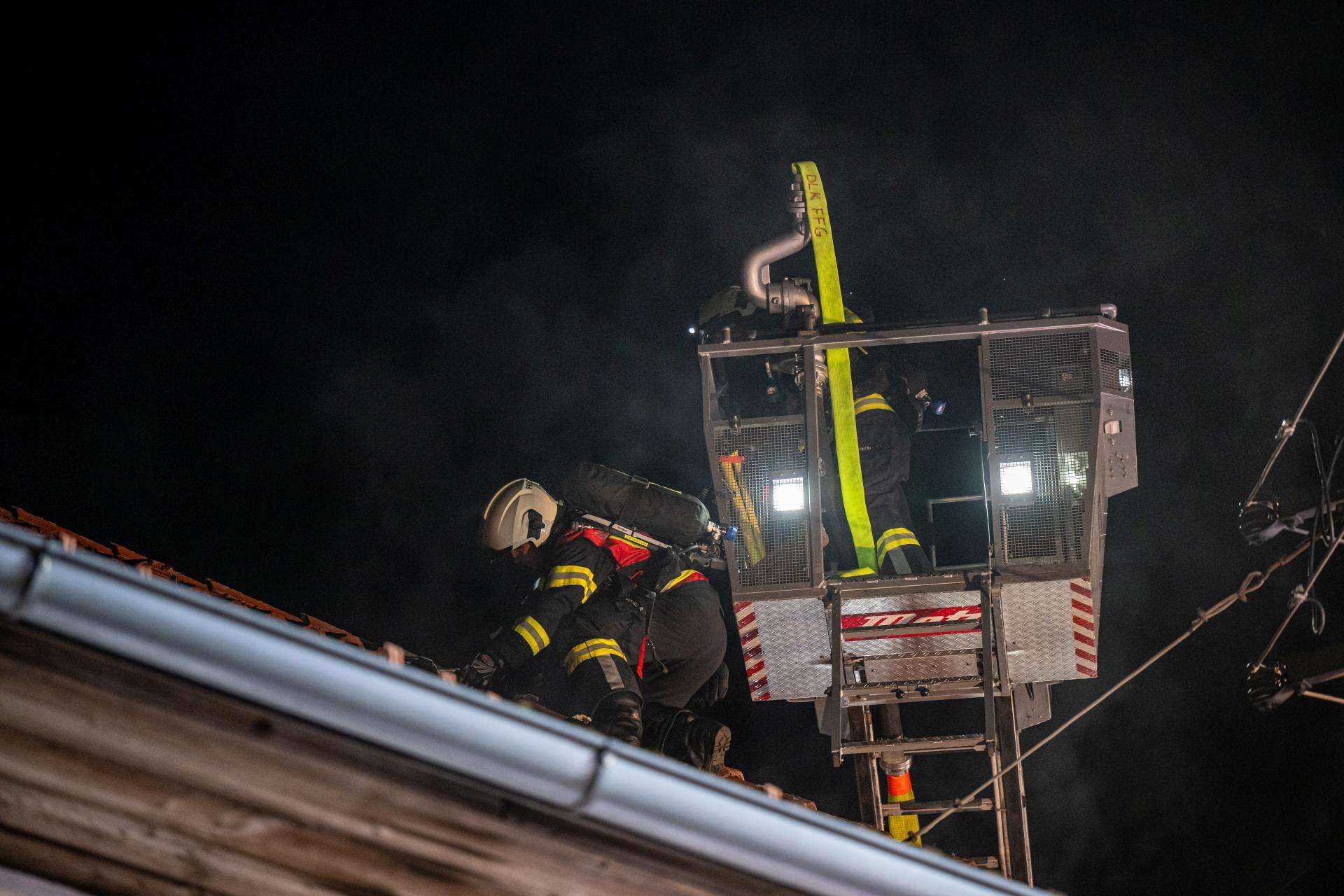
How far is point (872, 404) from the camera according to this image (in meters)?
7.10

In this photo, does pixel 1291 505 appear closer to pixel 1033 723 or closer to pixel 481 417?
pixel 1033 723

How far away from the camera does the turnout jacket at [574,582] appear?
6574 mm

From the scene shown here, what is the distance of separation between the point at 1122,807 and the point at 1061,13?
5522mm

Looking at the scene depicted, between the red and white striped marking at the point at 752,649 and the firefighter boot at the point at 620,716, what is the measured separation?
29.9 inches

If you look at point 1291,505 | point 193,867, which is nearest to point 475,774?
point 193,867

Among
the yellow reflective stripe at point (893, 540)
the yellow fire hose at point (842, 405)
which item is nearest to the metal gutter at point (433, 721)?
the yellow fire hose at point (842, 405)

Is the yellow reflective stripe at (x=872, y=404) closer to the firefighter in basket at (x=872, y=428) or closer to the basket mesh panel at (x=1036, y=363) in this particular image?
the firefighter in basket at (x=872, y=428)

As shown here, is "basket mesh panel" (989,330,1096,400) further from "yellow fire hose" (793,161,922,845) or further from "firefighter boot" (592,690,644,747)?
"firefighter boot" (592,690,644,747)

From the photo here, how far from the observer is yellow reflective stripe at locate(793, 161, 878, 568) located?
6.77m

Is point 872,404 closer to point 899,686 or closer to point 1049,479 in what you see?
point 1049,479

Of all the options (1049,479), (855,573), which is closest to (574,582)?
(855,573)

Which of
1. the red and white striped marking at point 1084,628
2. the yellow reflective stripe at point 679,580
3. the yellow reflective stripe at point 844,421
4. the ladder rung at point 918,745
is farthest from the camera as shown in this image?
the yellow reflective stripe at point 679,580

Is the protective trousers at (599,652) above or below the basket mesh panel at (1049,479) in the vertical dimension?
below

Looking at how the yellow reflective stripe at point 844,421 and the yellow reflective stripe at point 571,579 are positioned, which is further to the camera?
the yellow reflective stripe at point 571,579
